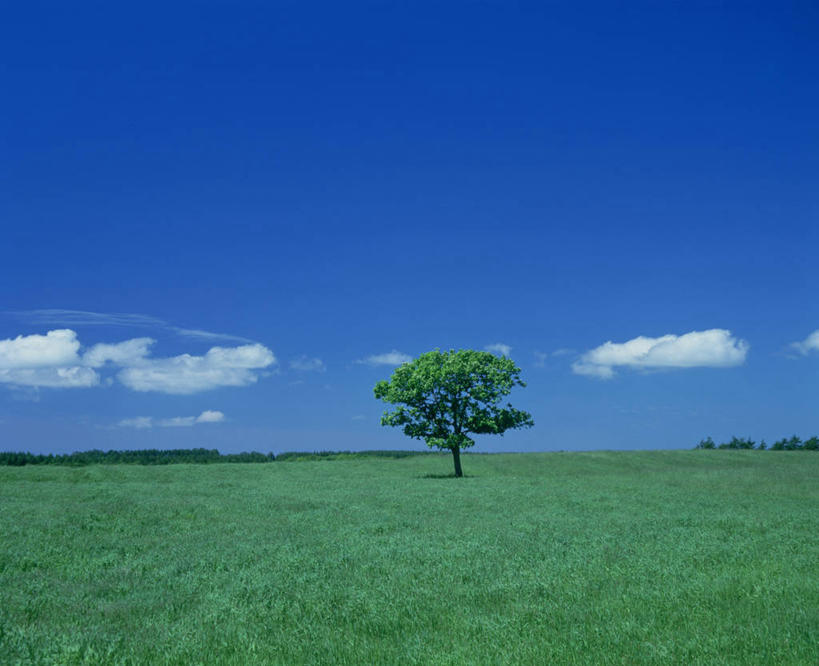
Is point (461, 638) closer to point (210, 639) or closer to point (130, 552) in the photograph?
point (210, 639)

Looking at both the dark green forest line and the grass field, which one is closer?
the grass field

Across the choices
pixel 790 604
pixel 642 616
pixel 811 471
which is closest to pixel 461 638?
pixel 642 616

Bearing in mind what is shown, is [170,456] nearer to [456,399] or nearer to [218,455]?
[218,455]

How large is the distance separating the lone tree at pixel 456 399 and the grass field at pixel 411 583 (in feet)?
83.0

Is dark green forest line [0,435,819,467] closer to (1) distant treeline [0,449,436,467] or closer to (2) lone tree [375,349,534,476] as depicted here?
(1) distant treeline [0,449,436,467]

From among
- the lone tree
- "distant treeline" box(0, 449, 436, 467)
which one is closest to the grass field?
the lone tree

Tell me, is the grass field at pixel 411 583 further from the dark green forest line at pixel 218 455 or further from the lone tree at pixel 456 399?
the dark green forest line at pixel 218 455

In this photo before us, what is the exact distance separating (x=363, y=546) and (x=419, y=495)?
16.4 metres

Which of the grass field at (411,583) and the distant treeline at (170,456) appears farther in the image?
the distant treeline at (170,456)

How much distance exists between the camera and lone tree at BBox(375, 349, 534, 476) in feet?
179

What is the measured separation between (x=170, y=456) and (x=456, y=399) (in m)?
47.1

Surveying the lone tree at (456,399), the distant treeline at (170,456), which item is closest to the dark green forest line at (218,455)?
the distant treeline at (170,456)

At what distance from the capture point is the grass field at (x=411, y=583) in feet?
31.6

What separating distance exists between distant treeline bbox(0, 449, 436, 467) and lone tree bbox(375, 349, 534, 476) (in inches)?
1065
